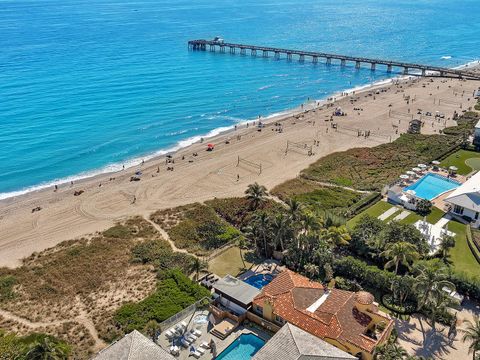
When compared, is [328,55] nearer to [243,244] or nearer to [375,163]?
[375,163]

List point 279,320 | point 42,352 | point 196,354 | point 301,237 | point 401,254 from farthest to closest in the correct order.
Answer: point 301,237 → point 401,254 → point 279,320 → point 196,354 → point 42,352

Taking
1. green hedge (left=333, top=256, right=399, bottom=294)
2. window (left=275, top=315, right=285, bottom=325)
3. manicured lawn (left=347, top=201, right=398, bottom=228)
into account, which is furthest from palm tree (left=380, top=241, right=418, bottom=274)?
window (left=275, top=315, right=285, bottom=325)

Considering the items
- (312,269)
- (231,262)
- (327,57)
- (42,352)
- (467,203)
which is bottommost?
(231,262)

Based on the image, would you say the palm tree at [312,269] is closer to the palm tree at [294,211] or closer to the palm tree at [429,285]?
the palm tree at [294,211]

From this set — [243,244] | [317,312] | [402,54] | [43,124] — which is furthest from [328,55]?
[317,312]

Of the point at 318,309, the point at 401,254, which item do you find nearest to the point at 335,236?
the point at 401,254

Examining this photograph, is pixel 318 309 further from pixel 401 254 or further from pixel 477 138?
pixel 477 138

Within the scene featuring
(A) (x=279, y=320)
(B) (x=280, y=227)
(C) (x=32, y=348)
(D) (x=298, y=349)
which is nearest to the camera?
(C) (x=32, y=348)
